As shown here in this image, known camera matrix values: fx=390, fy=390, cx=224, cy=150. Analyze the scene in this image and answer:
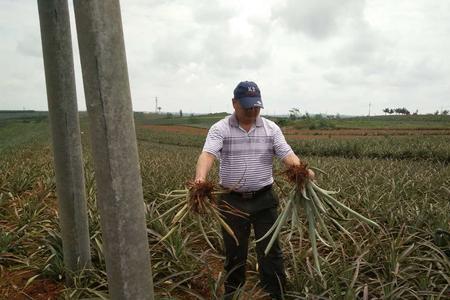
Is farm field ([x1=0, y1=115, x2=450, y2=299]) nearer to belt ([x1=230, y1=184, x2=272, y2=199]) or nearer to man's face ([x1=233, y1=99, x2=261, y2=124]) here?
belt ([x1=230, y1=184, x2=272, y2=199])

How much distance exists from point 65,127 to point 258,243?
1.74 meters

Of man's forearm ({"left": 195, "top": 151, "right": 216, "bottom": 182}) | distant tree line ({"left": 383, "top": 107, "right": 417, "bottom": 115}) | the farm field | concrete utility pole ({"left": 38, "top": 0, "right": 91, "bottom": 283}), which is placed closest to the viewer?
man's forearm ({"left": 195, "top": 151, "right": 216, "bottom": 182})

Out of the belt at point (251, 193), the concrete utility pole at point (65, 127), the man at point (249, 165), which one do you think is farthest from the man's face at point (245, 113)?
the concrete utility pole at point (65, 127)

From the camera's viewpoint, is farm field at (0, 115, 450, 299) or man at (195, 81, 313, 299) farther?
farm field at (0, 115, 450, 299)

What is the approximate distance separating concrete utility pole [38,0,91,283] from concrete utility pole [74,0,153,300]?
121cm

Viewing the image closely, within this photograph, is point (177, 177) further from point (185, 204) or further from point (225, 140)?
point (185, 204)

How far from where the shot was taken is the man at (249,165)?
285cm

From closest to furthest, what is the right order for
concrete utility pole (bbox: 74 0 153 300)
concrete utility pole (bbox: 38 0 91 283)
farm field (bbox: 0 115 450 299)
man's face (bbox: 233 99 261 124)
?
concrete utility pole (bbox: 74 0 153 300)
concrete utility pole (bbox: 38 0 91 283)
man's face (bbox: 233 99 261 124)
farm field (bbox: 0 115 450 299)

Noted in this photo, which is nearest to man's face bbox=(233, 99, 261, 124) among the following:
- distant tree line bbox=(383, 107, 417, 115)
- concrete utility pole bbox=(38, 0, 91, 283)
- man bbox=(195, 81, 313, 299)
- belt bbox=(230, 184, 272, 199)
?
man bbox=(195, 81, 313, 299)

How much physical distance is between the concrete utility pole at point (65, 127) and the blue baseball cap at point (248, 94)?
122 centimetres

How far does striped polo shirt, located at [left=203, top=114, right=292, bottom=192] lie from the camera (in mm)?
2947

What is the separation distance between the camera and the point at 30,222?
14.4 ft

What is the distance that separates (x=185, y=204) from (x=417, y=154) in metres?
14.4

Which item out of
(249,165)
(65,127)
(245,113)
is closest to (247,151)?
(249,165)
